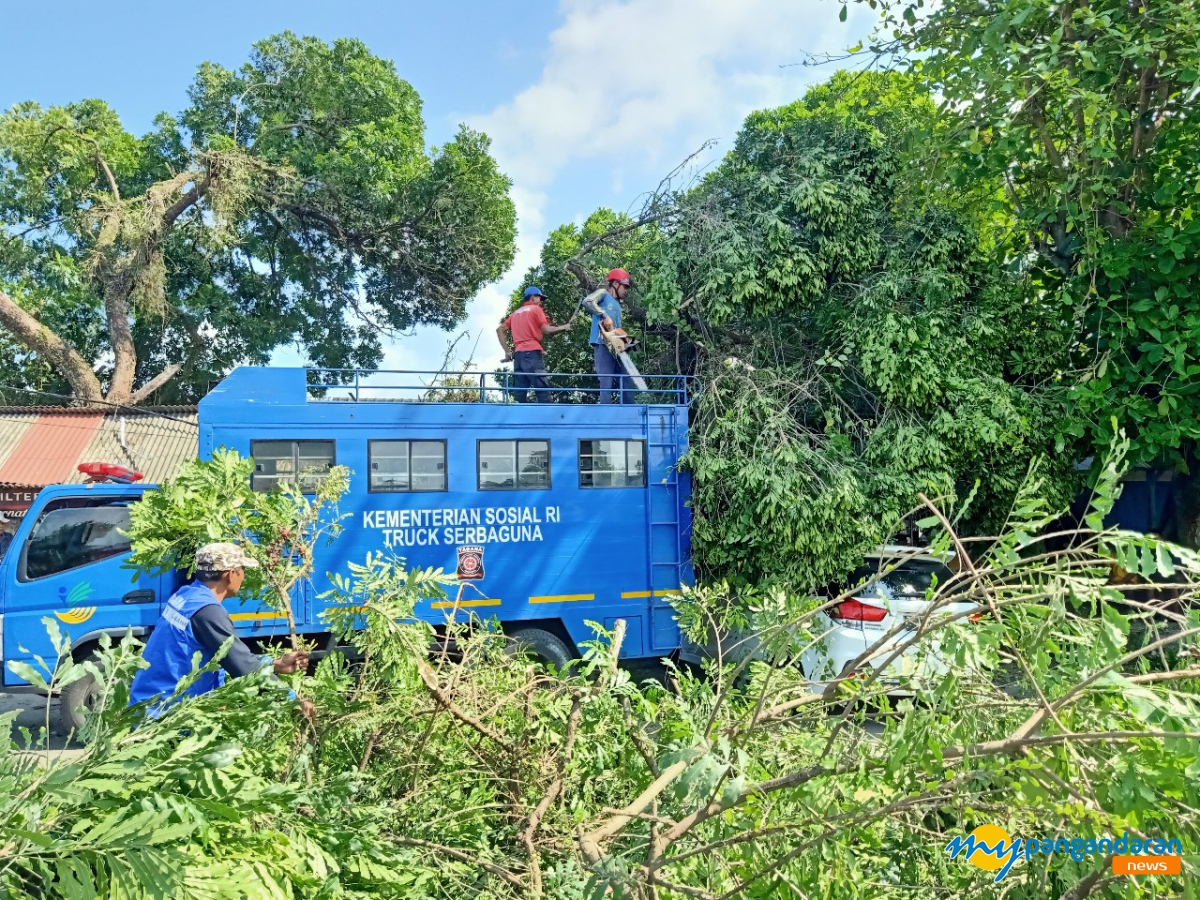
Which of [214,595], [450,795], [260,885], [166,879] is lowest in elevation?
[450,795]

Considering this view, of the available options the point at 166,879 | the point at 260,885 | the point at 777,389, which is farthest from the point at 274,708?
the point at 777,389

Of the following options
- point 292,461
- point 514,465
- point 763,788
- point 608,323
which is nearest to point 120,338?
point 292,461

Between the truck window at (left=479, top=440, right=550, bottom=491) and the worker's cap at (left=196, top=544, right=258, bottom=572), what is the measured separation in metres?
4.26

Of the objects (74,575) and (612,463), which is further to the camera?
(612,463)

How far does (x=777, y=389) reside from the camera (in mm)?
8383

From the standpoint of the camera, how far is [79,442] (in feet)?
52.7

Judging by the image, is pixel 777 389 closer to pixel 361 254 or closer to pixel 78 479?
pixel 361 254

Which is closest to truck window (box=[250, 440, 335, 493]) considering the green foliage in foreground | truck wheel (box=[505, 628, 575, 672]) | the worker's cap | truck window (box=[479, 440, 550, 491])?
truck window (box=[479, 440, 550, 491])

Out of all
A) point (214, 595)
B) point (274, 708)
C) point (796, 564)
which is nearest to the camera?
point (274, 708)

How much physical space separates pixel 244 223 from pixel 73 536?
34.1ft

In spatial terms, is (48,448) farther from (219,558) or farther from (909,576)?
(909,576)

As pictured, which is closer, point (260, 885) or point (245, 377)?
point (260, 885)

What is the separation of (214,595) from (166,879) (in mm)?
1898

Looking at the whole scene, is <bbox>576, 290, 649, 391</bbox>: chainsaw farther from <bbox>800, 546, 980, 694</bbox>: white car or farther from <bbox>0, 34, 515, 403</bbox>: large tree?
<bbox>0, 34, 515, 403</bbox>: large tree
